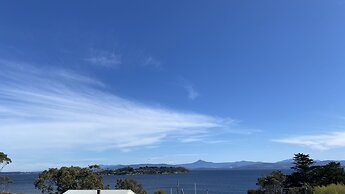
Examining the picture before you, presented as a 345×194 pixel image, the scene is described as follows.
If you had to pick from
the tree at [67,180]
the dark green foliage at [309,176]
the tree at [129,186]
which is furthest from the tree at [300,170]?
the tree at [67,180]

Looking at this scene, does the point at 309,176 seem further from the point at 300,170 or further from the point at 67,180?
the point at 67,180

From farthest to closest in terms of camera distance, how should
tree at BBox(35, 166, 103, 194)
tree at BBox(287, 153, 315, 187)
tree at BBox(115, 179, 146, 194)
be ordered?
1. tree at BBox(115, 179, 146, 194)
2. tree at BBox(35, 166, 103, 194)
3. tree at BBox(287, 153, 315, 187)

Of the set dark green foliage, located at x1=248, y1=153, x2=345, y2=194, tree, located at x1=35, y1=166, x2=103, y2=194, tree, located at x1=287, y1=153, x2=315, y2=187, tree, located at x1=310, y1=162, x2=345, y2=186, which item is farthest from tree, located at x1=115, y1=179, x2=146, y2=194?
tree, located at x1=310, y1=162, x2=345, y2=186

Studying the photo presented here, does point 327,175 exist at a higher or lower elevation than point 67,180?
lower

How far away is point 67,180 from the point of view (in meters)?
33.9

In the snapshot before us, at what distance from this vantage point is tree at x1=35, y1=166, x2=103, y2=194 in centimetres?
3409

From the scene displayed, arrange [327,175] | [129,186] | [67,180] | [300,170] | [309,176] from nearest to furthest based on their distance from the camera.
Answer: [327,175]
[309,176]
[300,170]
[67,180]
[129,186]

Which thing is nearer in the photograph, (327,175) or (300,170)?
(327,175)

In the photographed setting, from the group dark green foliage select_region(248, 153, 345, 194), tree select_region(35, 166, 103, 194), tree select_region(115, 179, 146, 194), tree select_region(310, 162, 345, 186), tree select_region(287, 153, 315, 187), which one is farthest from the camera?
tree select_region(115, 179, 146, 194)

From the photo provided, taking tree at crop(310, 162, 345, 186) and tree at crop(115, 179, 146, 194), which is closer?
tree at crop(310, 162, 345, 186)

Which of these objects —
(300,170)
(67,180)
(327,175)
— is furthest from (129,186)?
(327,175)

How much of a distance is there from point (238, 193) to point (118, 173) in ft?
353

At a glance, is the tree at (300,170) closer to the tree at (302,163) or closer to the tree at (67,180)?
the tree at (302,163)

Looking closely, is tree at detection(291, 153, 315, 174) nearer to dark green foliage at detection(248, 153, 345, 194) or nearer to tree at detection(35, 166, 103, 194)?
dark green foliage at detection(248, 153, 345, 194)
